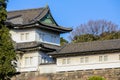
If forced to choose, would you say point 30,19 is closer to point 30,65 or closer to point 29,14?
point 29,14

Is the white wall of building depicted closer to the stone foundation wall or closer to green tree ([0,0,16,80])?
the stone foundation wall

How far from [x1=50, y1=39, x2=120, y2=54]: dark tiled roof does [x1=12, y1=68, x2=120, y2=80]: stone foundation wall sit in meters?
2.11

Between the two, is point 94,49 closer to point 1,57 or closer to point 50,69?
point 50,69

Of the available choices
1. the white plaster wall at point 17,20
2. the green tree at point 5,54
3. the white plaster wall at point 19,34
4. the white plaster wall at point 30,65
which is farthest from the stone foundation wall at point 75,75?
the green tree at point 5,54

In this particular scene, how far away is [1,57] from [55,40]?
19057mm

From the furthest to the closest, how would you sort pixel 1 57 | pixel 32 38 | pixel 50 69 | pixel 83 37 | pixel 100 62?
pixel 83 37 → pixel 32 38 → pixel 50 69 → pixel 100 62 → pixel 1 57

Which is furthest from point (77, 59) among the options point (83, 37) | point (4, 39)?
point (83, 37)

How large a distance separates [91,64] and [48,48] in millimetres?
7253

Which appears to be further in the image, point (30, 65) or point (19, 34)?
point (19, 34)

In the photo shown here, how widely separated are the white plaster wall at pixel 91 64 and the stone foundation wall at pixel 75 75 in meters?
0.48

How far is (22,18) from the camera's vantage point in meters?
53.5

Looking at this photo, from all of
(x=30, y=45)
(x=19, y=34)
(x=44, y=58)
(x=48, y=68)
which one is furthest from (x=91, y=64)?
(x=19, y=34)

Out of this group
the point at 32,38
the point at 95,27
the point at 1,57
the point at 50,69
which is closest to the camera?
the point at 1,57

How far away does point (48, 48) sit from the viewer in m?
50.8
